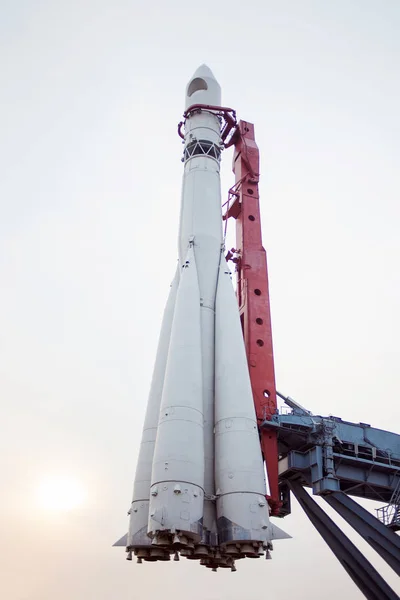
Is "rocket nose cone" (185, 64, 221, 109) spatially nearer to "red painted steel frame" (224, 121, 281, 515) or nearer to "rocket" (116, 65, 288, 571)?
Result: "red painted steel frame" (224, 121, 281, 515)

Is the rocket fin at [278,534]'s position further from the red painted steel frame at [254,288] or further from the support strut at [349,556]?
the support strut at [349,556]

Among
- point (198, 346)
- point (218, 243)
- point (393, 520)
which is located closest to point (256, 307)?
point (218, 243)

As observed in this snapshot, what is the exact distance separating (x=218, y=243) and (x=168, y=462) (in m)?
9.80

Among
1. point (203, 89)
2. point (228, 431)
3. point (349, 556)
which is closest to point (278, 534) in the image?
Answer: point (228, 431)

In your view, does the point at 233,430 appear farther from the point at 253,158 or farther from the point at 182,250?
the point at 253,158

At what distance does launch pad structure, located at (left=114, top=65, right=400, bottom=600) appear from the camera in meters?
17.9

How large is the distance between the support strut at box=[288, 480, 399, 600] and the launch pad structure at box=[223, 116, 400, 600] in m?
0.03

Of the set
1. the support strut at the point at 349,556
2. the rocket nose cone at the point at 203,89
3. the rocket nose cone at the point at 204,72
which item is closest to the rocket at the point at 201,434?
the support strut at the point at 349,556

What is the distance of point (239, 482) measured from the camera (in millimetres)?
18297

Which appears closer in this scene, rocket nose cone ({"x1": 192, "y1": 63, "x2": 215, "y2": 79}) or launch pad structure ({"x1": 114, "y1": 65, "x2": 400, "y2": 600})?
launch pad structure ({"x1": 114, "y1": 65, "x2": 400, "y2": 600})

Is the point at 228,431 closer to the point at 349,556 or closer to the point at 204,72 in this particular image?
the point at 349,556

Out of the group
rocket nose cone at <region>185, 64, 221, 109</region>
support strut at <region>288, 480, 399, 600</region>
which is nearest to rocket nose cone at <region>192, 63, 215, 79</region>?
rocket nose cone at <region>185, 64, 221, 109</region>

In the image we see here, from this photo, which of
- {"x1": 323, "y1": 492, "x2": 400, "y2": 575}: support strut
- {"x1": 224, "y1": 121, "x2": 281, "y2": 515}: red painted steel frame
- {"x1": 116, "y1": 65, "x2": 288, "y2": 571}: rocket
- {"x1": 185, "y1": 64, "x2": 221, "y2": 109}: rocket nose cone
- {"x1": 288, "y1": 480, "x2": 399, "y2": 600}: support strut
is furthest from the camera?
{"x1": 185, "y1": 64, "x2": 221, "y2": 109}: rocket nose cone

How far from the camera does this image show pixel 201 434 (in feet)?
61.4
